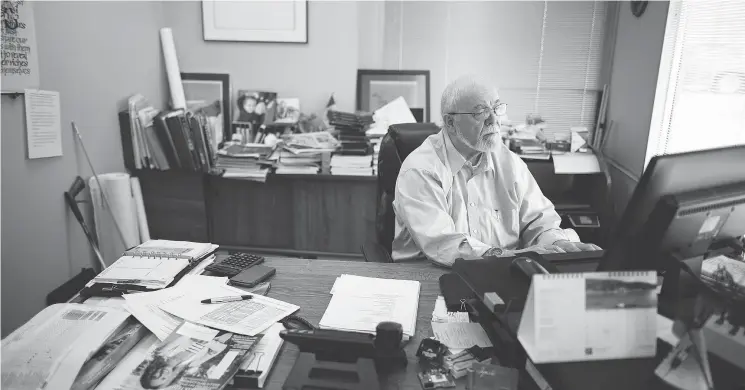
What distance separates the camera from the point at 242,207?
10.4 ft

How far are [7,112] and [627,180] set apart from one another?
3124 millimetres

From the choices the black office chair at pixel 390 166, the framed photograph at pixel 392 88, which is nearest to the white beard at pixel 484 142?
the black office chair at pixel 390 166

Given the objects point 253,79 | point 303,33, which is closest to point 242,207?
point 253,79

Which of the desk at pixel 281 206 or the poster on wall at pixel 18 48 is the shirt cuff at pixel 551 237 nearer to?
the desk at pixel 281 206

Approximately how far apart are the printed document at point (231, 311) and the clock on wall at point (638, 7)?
2563 mm

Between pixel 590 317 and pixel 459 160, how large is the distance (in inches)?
40.5

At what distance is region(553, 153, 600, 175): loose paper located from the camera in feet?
9.25

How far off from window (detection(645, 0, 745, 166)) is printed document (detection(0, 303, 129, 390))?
6.92ft

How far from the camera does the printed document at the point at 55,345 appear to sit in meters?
0.92

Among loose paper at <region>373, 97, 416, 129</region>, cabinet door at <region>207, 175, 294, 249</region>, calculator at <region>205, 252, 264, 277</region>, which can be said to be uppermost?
loose paper at <region>373, 97, 416, 129</region>

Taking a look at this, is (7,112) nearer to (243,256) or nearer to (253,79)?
(243,256)

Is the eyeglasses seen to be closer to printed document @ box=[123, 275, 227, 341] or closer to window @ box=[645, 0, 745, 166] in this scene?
window @ box=[645, 0, 745, 166]

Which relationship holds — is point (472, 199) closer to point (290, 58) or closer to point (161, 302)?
point (161, 302)

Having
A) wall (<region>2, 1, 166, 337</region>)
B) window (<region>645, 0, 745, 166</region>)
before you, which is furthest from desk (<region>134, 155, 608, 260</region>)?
window (<region>645, 0, 745, 166</region>)
